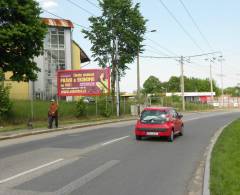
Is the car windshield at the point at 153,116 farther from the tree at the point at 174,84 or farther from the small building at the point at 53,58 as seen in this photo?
the tree at the point at 174,84

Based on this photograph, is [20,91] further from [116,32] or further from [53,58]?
[116,32]

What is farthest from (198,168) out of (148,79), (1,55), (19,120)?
(148,79)

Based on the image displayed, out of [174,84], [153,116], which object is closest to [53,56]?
[153,116]

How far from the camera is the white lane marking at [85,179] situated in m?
8.44

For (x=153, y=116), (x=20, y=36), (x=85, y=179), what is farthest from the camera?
(x=20, y=36)

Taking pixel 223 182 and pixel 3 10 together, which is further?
pixel 3 10

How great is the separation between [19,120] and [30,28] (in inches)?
277

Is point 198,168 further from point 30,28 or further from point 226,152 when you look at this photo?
point 30,28

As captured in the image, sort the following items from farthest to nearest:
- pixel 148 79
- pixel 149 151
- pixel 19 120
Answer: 1. pixel 148 79
2. pixel 19 120
3. pixel 149 151

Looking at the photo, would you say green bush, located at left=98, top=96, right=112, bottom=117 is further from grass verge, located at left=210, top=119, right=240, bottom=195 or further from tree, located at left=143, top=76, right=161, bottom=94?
tree, located at left=143, top=76, right=161, bottom=94

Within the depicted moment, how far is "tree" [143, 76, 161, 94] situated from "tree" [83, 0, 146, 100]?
94.8 metres

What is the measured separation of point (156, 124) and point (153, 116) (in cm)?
47

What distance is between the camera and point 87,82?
138 feet

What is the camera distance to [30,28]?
1014 inches
